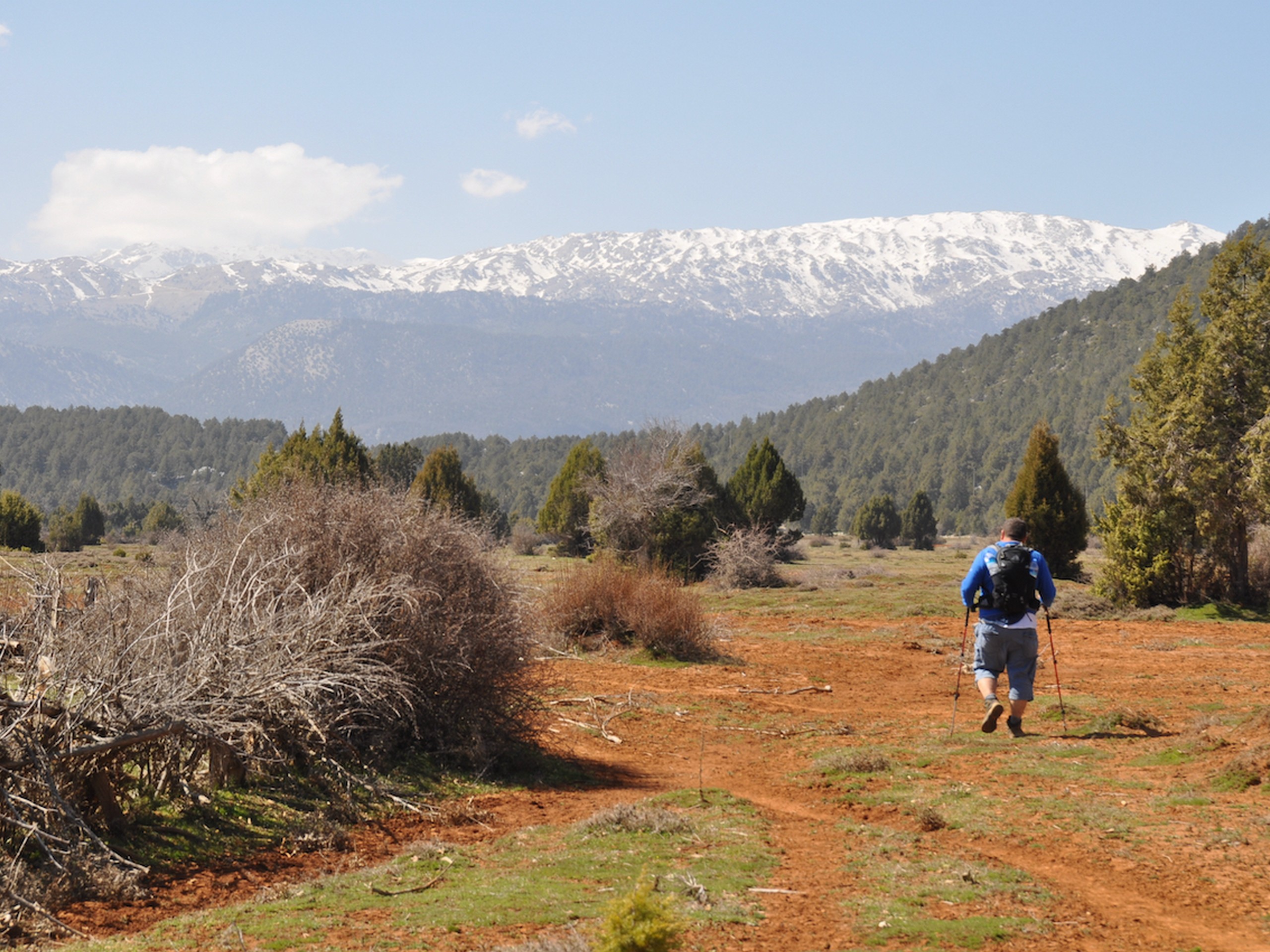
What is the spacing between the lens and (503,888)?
597cm

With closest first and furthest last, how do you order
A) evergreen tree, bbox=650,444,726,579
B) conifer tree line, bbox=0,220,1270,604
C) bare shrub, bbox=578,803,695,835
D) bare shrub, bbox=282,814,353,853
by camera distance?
bare shrub, bbox=282,814,353,853 < bare shrub, bbox=578,803,695,835 < conifer tree line, bbox=0,220,1270,604 < evergreen tree, bbox=650,444,726,579

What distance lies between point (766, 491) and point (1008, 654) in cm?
3588

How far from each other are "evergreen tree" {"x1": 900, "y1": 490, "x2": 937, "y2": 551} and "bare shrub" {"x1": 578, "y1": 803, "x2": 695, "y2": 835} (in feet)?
203

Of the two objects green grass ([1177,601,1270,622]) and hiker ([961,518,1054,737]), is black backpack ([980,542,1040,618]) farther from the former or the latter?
green grass ([1177,601,1270,622])

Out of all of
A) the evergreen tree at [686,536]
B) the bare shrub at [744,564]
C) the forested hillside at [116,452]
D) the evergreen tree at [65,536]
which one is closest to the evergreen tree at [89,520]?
the evergreen tree at [65,536]

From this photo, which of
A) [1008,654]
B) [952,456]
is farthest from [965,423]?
[1008,654]

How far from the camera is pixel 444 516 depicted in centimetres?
1052

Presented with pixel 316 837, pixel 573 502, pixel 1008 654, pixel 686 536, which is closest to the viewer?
pixel 316 837

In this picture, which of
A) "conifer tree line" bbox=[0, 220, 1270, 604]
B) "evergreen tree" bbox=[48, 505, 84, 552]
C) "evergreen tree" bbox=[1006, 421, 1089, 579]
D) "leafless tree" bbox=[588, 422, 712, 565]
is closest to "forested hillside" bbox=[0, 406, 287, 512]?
"conifer tree line" bbox=[0, 220, 1270, 604]

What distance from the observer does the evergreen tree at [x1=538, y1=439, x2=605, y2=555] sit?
50.6 metres

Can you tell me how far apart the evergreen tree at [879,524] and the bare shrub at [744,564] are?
111 feet

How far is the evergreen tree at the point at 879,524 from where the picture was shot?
67.0 m

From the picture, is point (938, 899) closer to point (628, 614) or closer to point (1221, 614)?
point (628, 614)

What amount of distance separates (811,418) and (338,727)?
14134 cm
